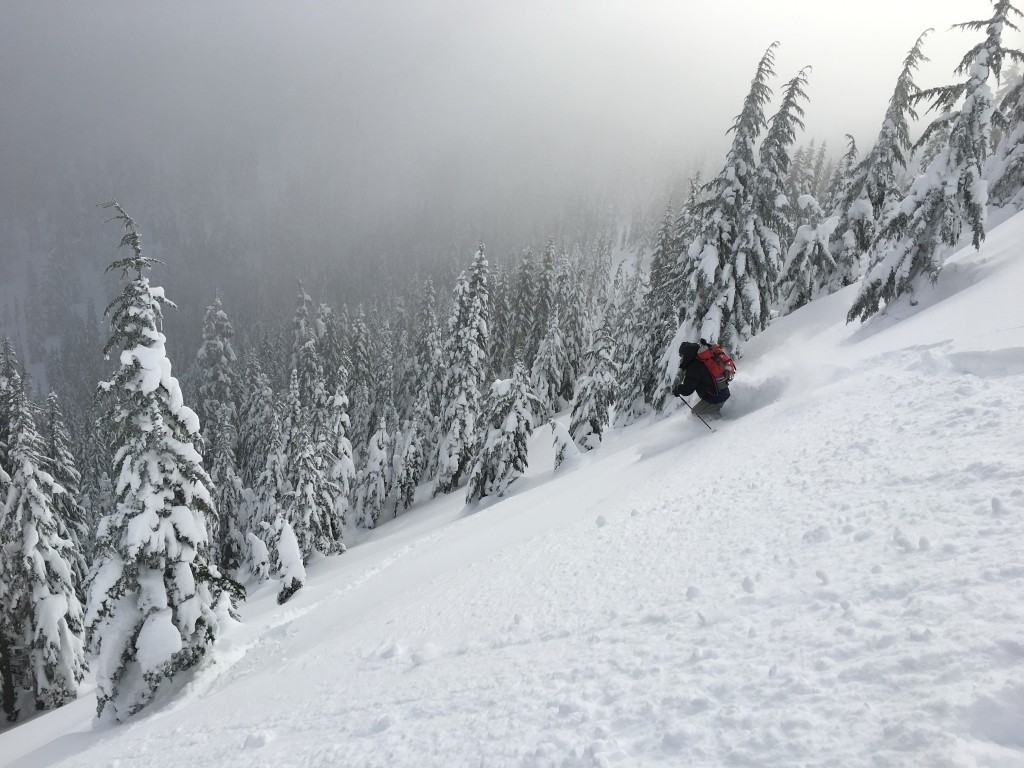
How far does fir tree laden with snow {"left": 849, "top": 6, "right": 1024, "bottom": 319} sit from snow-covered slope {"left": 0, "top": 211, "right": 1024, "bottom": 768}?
9.97 feet

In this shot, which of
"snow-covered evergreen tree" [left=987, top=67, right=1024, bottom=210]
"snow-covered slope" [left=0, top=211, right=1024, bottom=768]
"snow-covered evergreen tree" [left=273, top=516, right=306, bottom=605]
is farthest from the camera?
"snow-covered evergreen tree" [left=987, top=67, right=1024, bottom=210]

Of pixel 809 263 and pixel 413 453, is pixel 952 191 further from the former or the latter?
pixel 413 453

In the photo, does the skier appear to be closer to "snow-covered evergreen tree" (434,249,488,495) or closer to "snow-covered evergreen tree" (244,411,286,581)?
"snow-covered evergreen tree" (434,249,488,495)

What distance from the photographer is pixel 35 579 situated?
20.5 m

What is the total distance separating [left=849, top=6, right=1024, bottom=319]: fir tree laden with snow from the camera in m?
12.9

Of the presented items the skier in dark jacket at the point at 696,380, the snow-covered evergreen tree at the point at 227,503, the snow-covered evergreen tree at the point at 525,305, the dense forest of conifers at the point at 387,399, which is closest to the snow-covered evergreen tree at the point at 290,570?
the dense forest of conifers at the point at 387,399

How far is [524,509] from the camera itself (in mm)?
12727

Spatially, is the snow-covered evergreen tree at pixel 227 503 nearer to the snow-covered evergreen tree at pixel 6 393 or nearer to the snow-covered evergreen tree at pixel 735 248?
the snow-covered evergreen tree at pixel 6 393

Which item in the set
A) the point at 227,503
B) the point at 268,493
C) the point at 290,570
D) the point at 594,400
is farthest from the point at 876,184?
the point at 227,503

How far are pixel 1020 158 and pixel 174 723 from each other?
1101 inches

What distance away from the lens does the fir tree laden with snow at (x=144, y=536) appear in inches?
447

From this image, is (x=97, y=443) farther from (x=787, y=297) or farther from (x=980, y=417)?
(x=980, y=417)

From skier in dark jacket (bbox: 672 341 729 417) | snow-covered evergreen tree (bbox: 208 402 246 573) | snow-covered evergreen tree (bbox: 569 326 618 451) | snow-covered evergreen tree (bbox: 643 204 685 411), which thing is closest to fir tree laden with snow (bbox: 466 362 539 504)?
snow-covered evergreen tree (bbox: 569 326 618 451)

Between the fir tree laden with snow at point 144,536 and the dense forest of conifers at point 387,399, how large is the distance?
0.05 metres
